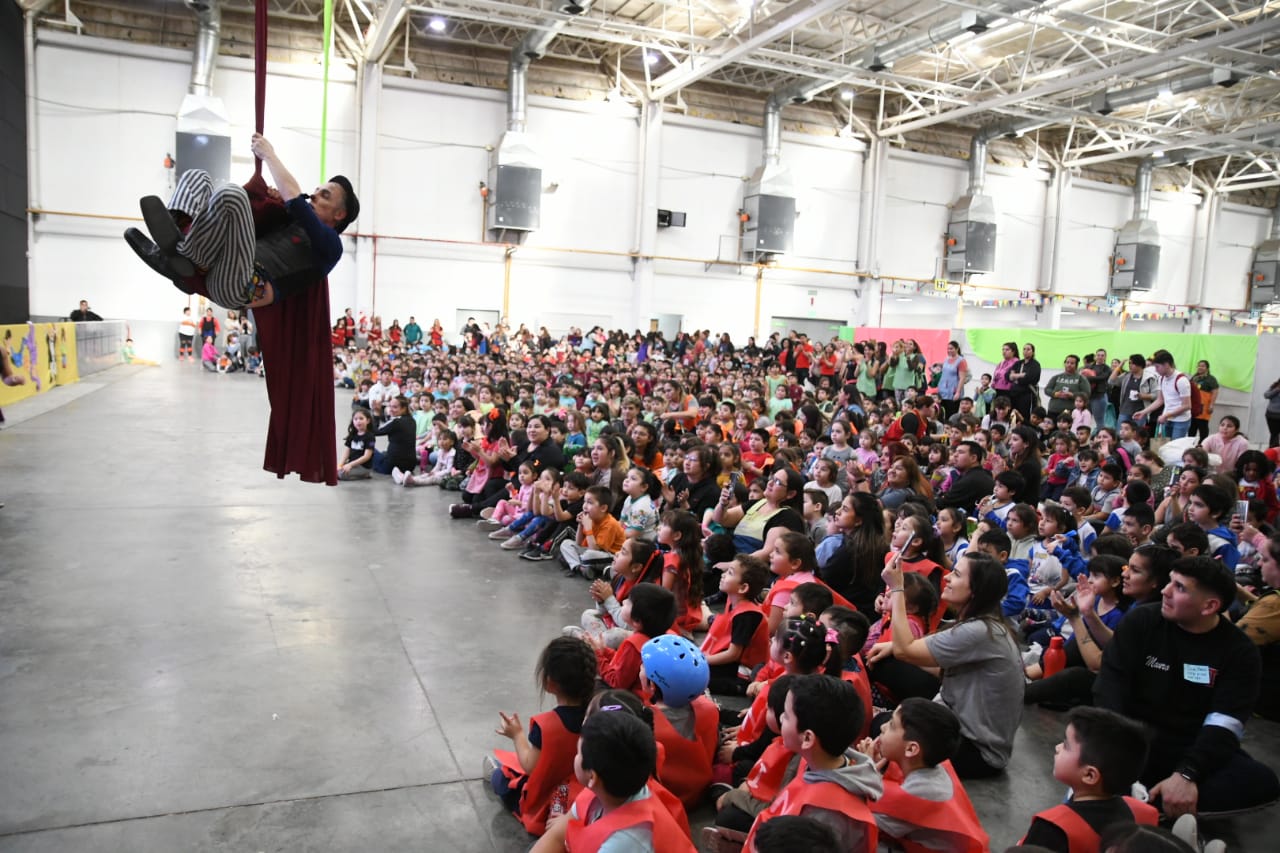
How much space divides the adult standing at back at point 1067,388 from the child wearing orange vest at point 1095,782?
844 centimetres

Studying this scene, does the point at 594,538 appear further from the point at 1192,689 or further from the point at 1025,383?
the point at 1025,383

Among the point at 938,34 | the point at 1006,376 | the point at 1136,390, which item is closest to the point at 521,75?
the point at 938,34

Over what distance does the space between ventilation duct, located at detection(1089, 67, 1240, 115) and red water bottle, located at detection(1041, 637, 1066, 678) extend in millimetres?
14280

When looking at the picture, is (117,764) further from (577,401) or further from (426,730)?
(577,401)

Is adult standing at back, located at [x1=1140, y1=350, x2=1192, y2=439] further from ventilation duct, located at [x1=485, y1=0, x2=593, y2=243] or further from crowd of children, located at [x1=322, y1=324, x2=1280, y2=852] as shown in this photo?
ventilation duct, located at [x1=485, y1=0, x2=593, y2=243]

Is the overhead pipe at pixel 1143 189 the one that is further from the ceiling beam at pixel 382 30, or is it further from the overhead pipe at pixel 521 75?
the ceiling beam at pixel 382 30

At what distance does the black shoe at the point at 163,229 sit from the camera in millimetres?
2475

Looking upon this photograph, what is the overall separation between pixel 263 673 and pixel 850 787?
277 centimetres

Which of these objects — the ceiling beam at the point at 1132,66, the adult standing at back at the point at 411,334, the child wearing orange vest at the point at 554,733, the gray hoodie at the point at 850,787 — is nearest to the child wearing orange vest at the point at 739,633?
the child wearing orange vest at the point at 554,733

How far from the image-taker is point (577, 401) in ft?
35.3

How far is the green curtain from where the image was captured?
10117 millimetres

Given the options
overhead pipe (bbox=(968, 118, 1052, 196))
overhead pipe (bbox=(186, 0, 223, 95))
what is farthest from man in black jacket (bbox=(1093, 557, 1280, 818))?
overhead pipe (bbox=(968, 118, 1052, 196))

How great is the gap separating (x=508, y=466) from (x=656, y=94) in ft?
46.2

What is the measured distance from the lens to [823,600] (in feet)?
10.7
